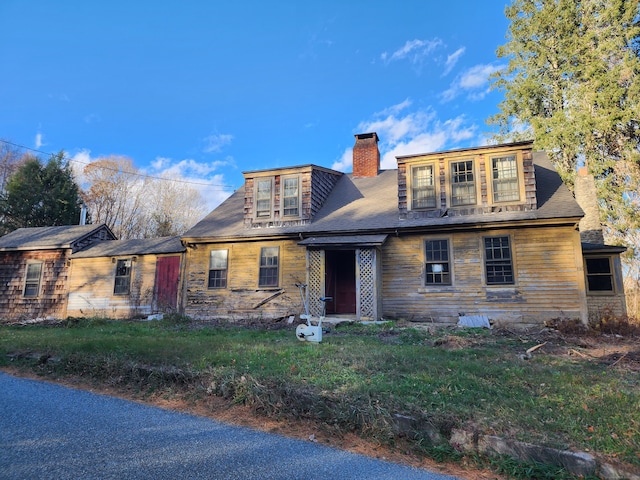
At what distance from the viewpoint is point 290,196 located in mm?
14664

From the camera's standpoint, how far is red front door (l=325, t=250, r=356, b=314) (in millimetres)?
14742

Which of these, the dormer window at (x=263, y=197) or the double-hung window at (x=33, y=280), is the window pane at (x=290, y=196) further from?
the double-hung window at (x=33, y=280)

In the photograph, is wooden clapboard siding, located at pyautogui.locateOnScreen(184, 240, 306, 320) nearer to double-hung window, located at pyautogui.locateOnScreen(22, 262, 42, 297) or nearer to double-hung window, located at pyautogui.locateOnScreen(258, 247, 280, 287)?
double-hung window, located at pyautogui.locateOnScreen(258, 247, 280, 287)

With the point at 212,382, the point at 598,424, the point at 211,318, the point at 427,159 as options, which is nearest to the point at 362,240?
the point at 427,159

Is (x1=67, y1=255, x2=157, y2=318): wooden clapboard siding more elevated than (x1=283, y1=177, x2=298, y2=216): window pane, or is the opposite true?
(x1=283, y1=177, x2=298, y2=216): window pane

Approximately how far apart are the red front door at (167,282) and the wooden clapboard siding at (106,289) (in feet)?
1.08

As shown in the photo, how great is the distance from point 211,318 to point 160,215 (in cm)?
2419

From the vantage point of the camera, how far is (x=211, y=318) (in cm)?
1405

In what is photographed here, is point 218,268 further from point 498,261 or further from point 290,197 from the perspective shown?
point 498,261

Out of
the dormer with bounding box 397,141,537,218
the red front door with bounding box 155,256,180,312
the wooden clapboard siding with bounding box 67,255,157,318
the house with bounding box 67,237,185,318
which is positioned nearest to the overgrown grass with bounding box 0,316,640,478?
the dormer with bounding box 397,141,537,218

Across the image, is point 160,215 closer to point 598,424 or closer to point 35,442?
point 35,442

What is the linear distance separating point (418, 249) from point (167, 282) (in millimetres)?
10610

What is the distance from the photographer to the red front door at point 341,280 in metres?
14.7

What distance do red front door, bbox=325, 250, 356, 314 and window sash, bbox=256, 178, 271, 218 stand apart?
295 cm
